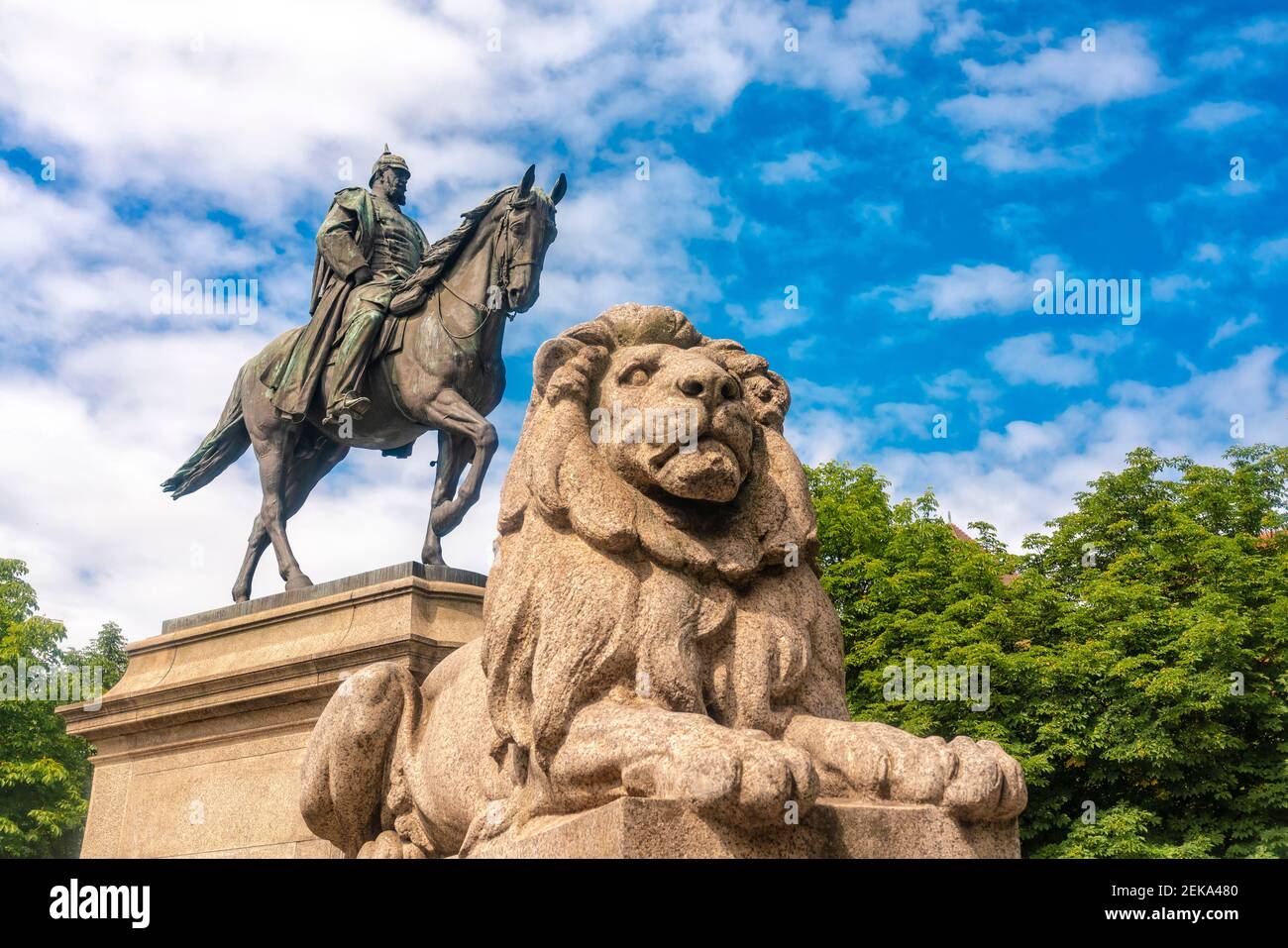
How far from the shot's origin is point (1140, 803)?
67.5 ft

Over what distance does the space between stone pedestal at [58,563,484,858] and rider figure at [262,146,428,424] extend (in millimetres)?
2362

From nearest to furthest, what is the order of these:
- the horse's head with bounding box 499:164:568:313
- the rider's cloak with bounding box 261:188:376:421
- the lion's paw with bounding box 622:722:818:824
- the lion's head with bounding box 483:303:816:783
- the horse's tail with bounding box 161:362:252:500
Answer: the lion's paw with bounding box 622:722:818:824, the lion's head with bounding box 483:303:816:783, the horse's head with bounding box 499:164:568:313, the rider's cloak with bounding box 261:188:376:421, the horse's tail with bounding box 161:362:252:500

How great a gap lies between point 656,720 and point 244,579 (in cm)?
931

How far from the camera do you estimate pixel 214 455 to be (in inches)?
529

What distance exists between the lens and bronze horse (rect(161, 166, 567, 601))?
1205 centimetres

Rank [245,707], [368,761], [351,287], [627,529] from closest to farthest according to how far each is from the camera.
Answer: [627,529] < [368,761] < [245,707] < [351,287]

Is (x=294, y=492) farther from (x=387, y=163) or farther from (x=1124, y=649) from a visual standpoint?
(x=1124, y=649)

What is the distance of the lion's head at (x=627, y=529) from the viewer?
463cm

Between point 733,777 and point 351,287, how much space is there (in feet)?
31.8
